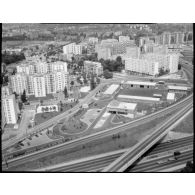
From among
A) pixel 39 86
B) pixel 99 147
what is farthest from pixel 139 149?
pixel 39 86

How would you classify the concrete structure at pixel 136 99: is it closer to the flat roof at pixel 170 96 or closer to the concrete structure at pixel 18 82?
the flat roof at pixel 170 96

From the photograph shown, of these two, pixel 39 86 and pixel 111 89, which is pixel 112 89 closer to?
pixel 111 89

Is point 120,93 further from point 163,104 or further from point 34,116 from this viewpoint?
point 34,116

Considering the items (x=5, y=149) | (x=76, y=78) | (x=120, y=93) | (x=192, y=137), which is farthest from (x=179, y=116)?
(x=76, y=78)

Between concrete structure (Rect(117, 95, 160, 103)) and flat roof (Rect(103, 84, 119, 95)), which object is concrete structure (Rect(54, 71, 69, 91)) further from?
concrete structure (Rect(117, 95, 160, 103))

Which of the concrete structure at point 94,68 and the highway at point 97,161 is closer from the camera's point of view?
the highway at point 97,161

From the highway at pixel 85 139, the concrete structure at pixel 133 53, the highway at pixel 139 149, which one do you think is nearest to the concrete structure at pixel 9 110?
the highway at pixel 85 139
